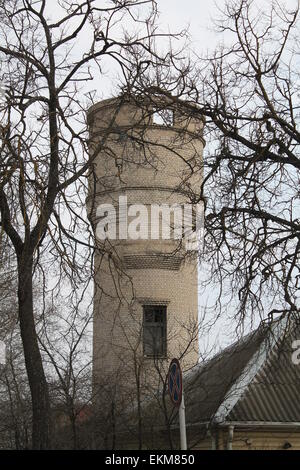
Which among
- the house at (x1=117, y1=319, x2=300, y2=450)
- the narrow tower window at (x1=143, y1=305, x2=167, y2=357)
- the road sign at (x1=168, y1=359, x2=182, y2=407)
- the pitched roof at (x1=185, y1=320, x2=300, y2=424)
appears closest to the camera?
the road sign at (x1=168, y1=359, x2=182, y2=407)

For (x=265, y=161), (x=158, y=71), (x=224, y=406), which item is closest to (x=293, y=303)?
(x=265, y=161)

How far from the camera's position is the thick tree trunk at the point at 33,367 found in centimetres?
1091

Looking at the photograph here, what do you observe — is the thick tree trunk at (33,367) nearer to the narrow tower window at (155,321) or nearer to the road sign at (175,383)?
the road sign at (175,383)

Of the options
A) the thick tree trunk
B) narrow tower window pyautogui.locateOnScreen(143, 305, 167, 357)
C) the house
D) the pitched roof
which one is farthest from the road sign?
narrow tower window pyautogui.locateOnScreen(143, 305, 167, 357)

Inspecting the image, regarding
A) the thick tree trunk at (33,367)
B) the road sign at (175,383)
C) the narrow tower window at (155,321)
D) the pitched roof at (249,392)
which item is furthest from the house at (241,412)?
the narrow tower window at (155,321)

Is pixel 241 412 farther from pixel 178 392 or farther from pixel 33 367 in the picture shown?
pixel 178 392

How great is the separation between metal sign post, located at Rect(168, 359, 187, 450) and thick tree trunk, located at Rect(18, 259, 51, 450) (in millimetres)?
1854

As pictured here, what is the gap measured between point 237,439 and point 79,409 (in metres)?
3.35

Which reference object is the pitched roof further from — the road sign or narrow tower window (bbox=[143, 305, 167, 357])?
narrow tower window (bbox=[143, 305, 167, 357])

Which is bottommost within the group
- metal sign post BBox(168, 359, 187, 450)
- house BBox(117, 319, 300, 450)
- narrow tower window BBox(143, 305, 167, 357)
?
metal sign post BBox(168, 359, 187, 450)

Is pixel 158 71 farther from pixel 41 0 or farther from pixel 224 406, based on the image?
pixel 224 406

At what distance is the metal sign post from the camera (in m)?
9.83

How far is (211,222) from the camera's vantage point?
11.9 metres
